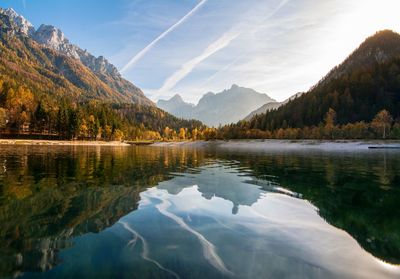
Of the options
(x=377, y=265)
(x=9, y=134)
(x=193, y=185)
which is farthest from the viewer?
(x=9, y=134)

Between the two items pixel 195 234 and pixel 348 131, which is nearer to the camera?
pixel 195 234

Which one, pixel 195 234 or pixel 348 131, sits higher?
pixel 348 131

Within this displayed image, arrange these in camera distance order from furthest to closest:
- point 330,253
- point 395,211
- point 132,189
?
point 132,189, point 395,211, point 330,253

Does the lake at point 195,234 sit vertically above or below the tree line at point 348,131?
below

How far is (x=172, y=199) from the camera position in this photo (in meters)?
17.0

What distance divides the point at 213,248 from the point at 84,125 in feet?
531

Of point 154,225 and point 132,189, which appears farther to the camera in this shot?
point 132,189

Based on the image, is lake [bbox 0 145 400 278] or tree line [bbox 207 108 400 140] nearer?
lake [bbox 0 145 400 278]

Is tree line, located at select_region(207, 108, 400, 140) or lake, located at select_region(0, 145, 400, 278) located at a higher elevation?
tree line, located at select_region(207, 108, 400, 140)

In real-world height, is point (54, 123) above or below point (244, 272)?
above

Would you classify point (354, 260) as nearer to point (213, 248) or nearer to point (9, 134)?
point (213, 248)

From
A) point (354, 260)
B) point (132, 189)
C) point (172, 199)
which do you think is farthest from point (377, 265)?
point (132, 189)

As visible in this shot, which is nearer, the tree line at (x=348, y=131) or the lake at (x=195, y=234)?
the lake at (x=195, y=234)

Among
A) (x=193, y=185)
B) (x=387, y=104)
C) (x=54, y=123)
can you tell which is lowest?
(x=193, y=185)
